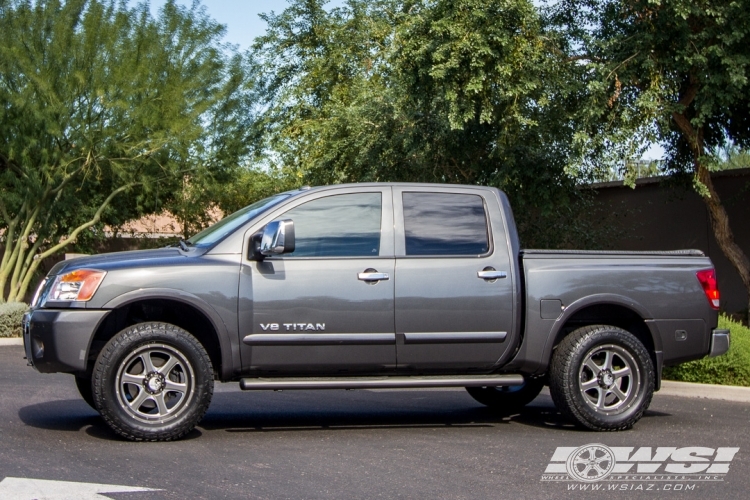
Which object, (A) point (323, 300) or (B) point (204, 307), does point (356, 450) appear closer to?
(A) point (323, 300)

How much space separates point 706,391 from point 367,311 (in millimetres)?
4842

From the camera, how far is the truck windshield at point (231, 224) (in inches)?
321

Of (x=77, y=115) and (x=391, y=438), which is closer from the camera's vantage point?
(x=391, y=438)

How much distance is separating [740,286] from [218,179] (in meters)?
11.2

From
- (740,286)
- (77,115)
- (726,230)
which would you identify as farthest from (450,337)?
(77,115)

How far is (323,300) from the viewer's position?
7.86m

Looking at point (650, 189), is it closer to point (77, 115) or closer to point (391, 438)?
point (77, 115)

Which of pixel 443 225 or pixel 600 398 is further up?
pixel 443 225

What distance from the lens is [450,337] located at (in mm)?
8055

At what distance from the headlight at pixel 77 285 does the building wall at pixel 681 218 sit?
1293cm

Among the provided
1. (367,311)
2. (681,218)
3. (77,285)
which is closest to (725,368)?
(367,311)

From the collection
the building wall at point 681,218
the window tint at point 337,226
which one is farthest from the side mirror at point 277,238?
the building wall at point 681,218

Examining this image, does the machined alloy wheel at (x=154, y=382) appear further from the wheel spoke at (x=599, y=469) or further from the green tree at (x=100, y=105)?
the green tree at (x=100, y=105)

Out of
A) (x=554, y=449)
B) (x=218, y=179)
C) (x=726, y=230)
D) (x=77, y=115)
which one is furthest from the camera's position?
(x=218, y=179)
